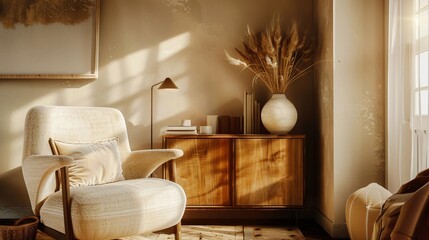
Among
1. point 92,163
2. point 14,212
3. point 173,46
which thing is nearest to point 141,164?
point 92,163

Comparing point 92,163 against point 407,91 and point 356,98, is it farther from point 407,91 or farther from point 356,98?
point 407,91

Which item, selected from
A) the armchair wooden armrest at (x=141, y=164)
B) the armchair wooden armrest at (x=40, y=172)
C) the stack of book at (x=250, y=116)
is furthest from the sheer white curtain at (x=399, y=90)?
the armchair wooden armrest at (x=40, y=172)

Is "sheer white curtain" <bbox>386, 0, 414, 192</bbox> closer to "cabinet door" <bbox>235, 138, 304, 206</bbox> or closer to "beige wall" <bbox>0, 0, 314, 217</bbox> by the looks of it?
"cabinet door" <bbox>235, 138, 304, 206</bbox>

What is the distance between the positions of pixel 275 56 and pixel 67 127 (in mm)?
1507

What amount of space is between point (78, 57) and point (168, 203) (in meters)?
1.78

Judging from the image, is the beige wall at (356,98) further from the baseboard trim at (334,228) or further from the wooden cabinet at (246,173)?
the wooden cabinet at (246,173)

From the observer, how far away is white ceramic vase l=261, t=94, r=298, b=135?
9.97 ft

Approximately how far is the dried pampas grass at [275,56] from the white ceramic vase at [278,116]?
0.43 feet

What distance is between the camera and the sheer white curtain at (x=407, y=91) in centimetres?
226

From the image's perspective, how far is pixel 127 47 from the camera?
3438 mm

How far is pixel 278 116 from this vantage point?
3033mm

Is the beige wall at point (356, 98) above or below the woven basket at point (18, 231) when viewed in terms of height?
above

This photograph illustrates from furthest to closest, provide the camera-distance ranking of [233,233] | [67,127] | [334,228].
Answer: [233,233], [334,228], [67,127]

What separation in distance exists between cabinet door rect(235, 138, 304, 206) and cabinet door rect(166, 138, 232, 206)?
87mm
